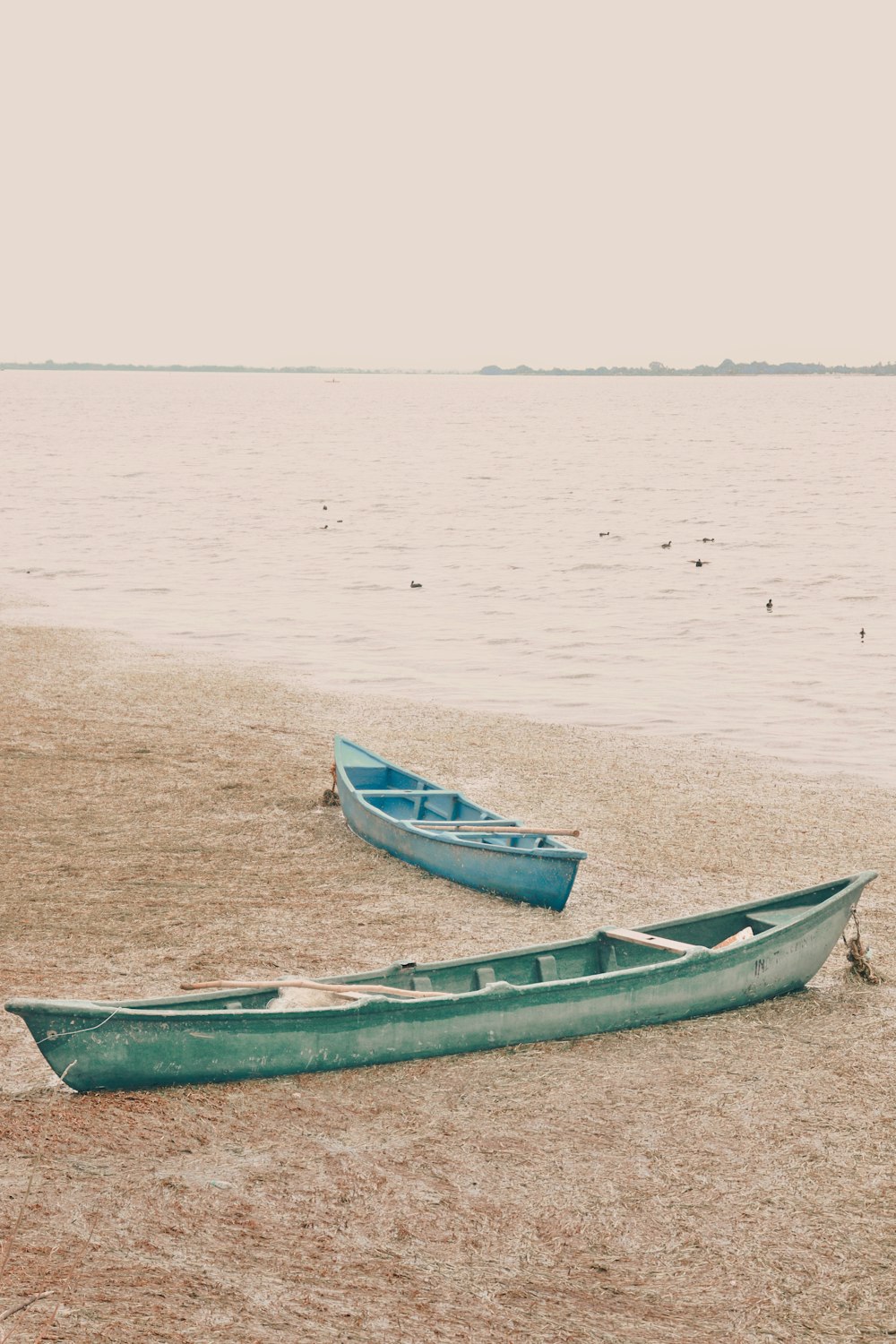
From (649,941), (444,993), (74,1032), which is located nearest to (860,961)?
(649,941)

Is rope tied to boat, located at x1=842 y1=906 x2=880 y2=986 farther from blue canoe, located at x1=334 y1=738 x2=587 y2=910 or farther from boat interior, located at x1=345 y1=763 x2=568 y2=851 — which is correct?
boat interior, located at x1=345 y1=763 x2=568 y2=851

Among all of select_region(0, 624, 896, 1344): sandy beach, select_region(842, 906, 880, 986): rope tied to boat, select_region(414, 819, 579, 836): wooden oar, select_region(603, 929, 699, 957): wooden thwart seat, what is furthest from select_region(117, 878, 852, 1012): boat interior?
select_region(414, 819, 579, 836): wooden oar

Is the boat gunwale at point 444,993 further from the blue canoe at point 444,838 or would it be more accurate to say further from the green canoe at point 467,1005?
the blue canoe at point 444,838

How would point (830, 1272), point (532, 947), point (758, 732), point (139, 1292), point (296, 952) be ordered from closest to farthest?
point (139, 1292), point (830, 1272), point (532, 947), point (296, 952), point (758, 732)

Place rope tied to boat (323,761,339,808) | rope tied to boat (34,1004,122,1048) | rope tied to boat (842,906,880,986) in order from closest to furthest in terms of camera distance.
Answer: rope tied to boat (34,1004,122,1048) → rope tied to boat (842,906,880,986) → rope tied to boat (323,761,339,808)

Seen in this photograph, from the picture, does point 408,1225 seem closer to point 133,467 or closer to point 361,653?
point 361,653

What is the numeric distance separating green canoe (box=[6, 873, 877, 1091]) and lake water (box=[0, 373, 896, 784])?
6.66m

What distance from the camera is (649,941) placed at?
9203 mm

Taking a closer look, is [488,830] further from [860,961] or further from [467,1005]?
[467,1005]

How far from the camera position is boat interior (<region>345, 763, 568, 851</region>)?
1196 centimetres

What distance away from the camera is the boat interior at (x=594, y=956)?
8625 millimetres

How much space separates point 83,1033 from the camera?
737cm

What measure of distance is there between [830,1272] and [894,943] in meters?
4.57

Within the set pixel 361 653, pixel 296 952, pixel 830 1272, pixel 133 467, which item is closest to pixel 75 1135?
pixel 296 952
